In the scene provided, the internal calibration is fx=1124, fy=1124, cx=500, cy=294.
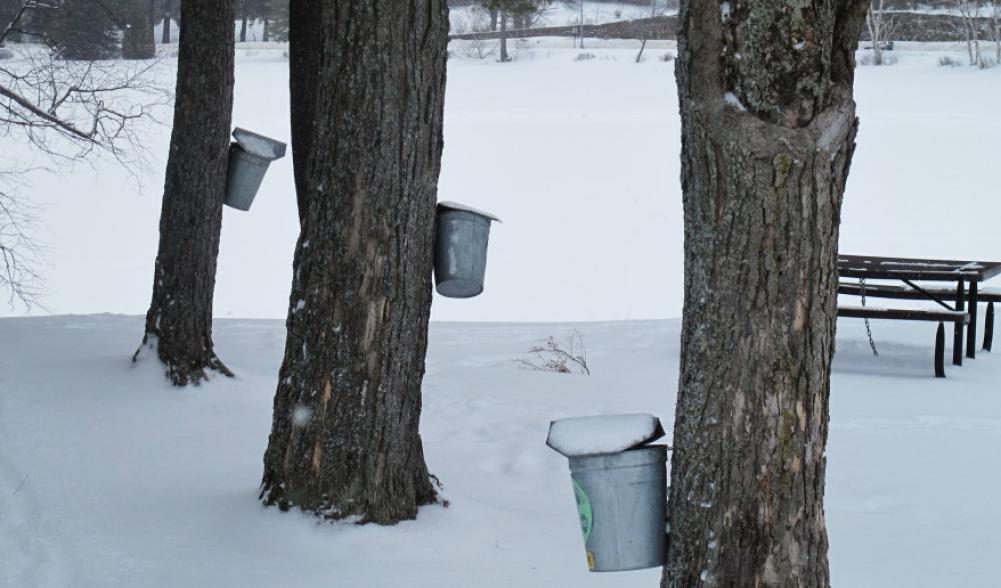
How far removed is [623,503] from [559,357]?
578 centimetres

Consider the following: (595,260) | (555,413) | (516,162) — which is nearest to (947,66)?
(516,162)

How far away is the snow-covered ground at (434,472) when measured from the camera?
392cm

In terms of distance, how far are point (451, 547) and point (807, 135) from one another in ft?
7.12

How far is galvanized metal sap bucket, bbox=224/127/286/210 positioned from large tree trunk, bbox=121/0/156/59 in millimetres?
6996

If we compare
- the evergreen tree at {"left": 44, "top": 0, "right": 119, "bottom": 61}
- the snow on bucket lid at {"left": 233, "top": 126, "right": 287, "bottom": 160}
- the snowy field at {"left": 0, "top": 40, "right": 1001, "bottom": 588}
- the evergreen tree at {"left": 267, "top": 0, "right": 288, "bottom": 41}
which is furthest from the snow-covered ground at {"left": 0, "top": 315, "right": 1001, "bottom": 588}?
the evergreen tree at {"left": 267, "top": 0, "right": 288, "bottom": 41}

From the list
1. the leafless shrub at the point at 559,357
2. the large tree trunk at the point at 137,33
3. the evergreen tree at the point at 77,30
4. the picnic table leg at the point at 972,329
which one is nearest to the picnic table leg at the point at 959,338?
the picnic table leg at the point at 972,329

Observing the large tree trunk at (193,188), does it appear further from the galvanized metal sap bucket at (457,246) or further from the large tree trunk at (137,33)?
the large tree trunk at (137,33)

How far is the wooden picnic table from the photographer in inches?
315

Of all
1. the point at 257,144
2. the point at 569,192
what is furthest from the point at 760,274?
the point at 569,192

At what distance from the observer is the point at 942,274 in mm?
7984

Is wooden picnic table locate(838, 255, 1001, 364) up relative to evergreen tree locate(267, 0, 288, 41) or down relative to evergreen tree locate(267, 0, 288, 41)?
down

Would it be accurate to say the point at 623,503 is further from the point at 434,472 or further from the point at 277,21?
the point at 277,21

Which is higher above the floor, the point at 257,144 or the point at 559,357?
the point at 257,144

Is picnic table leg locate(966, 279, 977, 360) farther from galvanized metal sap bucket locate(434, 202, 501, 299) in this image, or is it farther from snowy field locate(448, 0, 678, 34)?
snowy field locate(448, 0, 678, 34)
